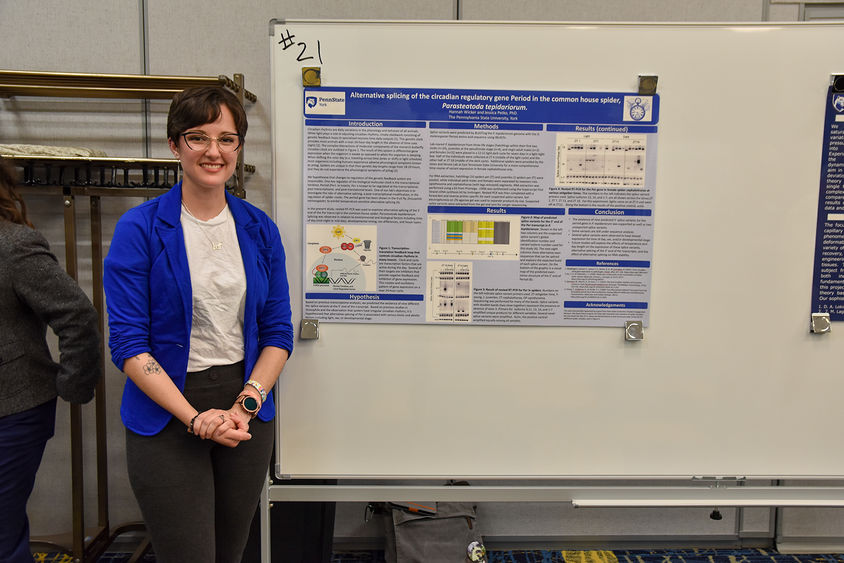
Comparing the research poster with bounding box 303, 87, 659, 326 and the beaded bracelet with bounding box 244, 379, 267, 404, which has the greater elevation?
the research poster with bounding box 303, 87, 659, 326

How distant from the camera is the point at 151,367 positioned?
1.05m

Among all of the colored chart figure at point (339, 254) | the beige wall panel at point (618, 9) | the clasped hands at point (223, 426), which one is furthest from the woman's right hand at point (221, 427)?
the beige wall panel at point (618, 9)

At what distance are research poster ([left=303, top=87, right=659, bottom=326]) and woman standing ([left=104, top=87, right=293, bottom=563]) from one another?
12.1 inches

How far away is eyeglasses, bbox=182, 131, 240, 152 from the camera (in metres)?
1.05

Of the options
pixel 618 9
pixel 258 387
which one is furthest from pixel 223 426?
pixel 618 9

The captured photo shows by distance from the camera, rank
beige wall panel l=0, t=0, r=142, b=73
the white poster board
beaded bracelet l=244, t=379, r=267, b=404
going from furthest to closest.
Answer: beige wall panel l=0, t=0, r=142, b=73 → the white poster board → beaded bracelet l=244, t=379, r=267, b=404

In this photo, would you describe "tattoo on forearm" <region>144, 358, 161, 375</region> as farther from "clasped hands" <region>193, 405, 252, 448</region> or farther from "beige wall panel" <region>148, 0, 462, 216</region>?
"beige wall panel" <region>148, 0, 462, 216</region>

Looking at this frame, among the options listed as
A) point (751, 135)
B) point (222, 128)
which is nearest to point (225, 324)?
point (222, 128)

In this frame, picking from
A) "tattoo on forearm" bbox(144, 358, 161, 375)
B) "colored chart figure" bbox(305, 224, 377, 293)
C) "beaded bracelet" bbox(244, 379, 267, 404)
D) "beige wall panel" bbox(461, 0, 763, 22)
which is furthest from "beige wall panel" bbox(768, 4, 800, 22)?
"tattoo on forearm" bbox(144, 358, 161, 375)

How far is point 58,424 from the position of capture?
1938 mm

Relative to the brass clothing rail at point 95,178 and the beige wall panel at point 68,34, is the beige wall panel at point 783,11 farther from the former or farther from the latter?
the beige wall panel at point 68,34

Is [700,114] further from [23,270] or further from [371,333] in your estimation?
[23,270]

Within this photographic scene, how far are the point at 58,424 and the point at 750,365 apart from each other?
2.53 metres

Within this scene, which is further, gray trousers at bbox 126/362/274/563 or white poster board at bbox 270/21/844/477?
white poster board at bbox 270/21/844/477
